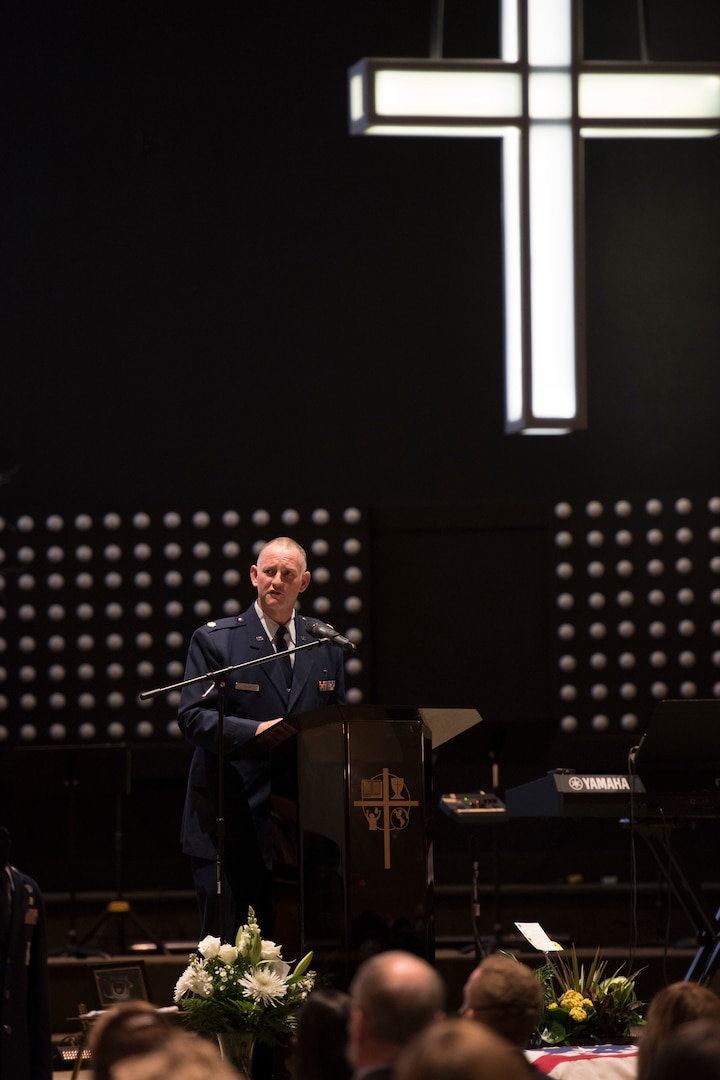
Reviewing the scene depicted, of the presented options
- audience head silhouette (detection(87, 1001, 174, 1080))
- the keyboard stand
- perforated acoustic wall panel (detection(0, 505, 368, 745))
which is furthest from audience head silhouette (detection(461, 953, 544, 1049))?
perforated acoustic wall panel (detection(0, 505, 368, 745))

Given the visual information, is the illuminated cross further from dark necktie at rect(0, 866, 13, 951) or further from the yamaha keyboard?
dark necktie at rect(0, 866, 13, 951)

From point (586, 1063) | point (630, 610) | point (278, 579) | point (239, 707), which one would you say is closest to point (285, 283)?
point (630, 610)

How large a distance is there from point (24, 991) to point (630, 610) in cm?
458

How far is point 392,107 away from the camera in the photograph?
5.16 metres

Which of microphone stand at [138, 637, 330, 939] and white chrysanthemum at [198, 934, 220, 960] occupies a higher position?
microphone stand at [138, 637, 330, 939]

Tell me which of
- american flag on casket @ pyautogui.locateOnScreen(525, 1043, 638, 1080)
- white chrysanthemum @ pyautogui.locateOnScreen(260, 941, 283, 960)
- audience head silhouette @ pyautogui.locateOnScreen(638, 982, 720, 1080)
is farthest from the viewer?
white chrysanthemum @ pyautogui.locateOnScreen(260, 941, 283, 960)

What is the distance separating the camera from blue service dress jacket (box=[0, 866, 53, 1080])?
352 centimetres

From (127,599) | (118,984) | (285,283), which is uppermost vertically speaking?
(285,283)

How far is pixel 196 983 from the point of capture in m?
3.93

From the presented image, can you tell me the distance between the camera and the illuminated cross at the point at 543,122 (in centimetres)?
518

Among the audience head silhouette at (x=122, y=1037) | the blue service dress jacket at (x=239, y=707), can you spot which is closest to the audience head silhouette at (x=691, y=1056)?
the audience head silhouette at (x=122, y=1037)

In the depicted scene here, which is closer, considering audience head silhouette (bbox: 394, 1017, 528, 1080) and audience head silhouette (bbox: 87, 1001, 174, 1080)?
audience head silhouette (bbox: 394, 1017, 528, 1080)

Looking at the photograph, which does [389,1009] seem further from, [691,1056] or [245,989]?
[245,989]

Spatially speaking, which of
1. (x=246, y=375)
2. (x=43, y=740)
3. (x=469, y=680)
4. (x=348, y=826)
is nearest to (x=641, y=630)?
(x=469, y=680)
